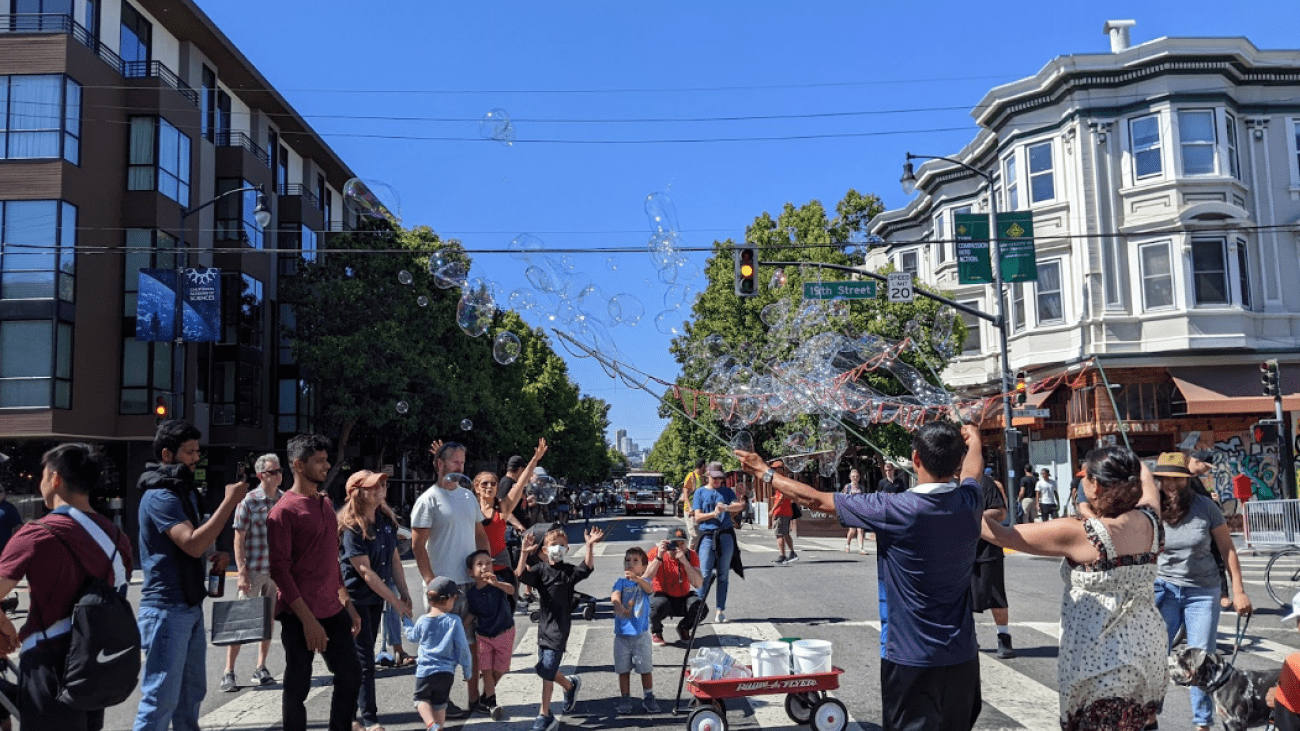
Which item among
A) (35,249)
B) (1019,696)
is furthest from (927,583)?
(35,249)

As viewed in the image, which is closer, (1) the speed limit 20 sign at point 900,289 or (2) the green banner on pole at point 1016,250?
(1) the speed limit 20 sign at point 900,289

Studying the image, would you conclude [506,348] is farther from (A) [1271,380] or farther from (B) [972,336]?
(B) [972,336]

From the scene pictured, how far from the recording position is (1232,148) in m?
26.3

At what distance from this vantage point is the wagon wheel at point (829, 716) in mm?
6180

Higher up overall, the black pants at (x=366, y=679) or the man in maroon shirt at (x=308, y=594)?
the man in maroon shirt at (x=308, y=594)

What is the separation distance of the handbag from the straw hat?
5258 mm

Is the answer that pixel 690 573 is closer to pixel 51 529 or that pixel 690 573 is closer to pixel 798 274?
pixel 51 529

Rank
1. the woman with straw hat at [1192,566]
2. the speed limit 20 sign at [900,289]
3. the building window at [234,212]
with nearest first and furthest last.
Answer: the woman with straw hat at [1192,566], the speed limit 20 sign at [900,289], the building window at [234,212]

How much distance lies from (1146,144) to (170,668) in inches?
1074

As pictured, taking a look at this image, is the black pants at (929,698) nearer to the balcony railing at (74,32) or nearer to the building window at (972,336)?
the balcony railing at (74,32)

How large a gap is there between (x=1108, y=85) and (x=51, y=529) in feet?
91.6

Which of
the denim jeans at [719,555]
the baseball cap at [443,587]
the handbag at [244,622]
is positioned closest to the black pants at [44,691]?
the handbag at [244,622]

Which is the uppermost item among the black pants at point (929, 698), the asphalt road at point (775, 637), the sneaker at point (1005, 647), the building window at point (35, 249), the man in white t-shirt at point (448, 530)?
the building window at point (35, 249)

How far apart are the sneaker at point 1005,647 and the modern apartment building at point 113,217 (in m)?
17.9
